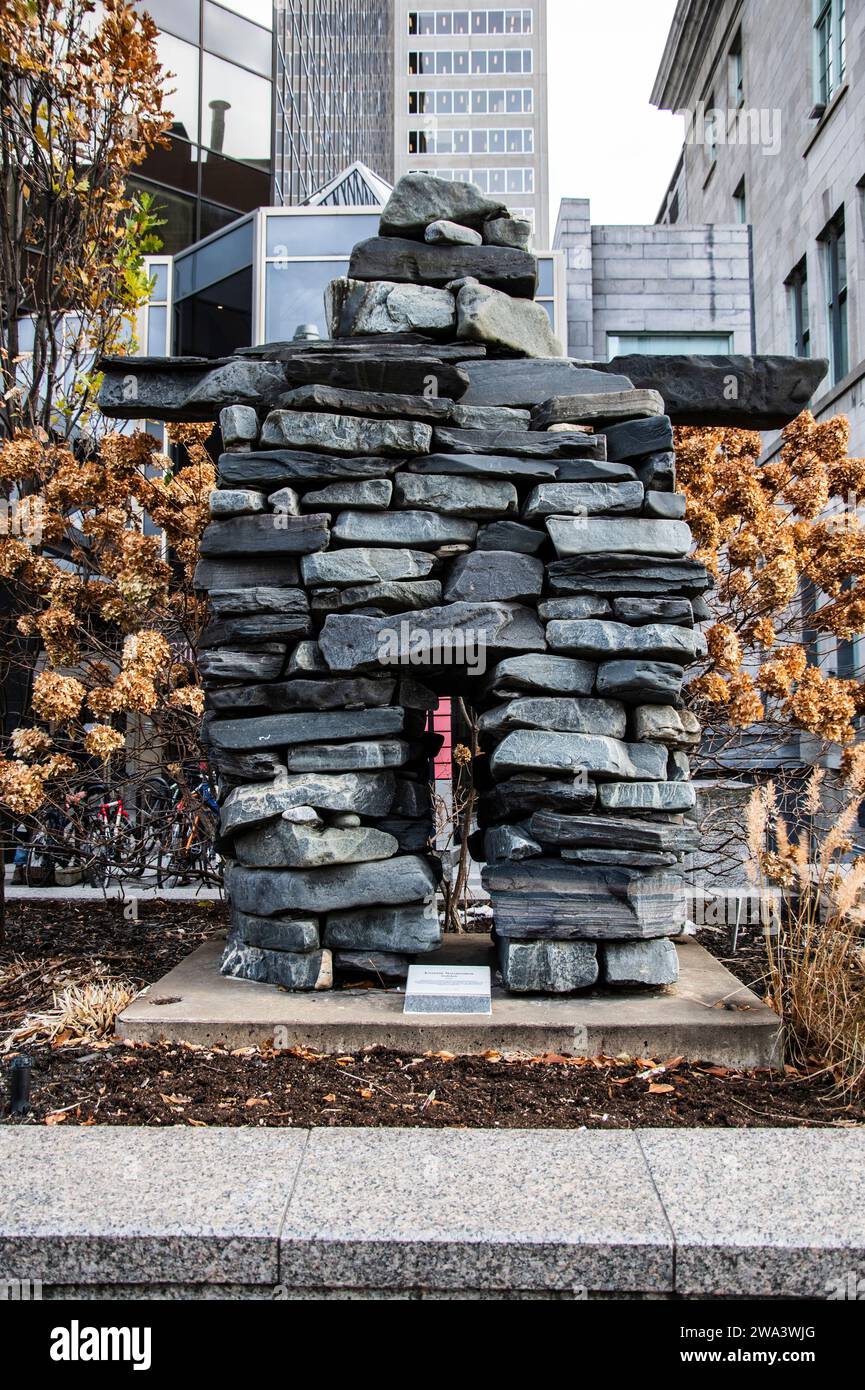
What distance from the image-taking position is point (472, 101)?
65562 mm

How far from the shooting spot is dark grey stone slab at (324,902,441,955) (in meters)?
4.35

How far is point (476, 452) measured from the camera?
14.6ft

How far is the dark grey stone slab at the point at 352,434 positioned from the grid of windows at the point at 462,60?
2792 inches

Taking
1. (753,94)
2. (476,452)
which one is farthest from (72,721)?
(753,94)

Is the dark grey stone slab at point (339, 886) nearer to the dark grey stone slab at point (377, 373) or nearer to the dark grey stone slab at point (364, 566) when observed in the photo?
the dark grey stone slab at point (364, 566)

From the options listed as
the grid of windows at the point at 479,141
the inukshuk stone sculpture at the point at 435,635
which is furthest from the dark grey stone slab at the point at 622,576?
the grid of windows at the point at 479,141

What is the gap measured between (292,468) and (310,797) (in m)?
1.39

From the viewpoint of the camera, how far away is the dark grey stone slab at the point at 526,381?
4.69 metres

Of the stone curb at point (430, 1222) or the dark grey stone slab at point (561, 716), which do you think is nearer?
the stone curb at point (430, 1222)

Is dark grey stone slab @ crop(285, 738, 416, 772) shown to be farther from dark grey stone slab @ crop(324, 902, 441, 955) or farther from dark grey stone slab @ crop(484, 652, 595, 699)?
dark grey stone slab @ crop(484, 652, 595, 699)

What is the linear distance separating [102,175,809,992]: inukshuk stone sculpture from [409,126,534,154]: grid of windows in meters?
68.1

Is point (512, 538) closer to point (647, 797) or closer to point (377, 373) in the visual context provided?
point (377, 373)

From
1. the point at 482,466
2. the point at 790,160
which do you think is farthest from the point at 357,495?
the point at 790,160
